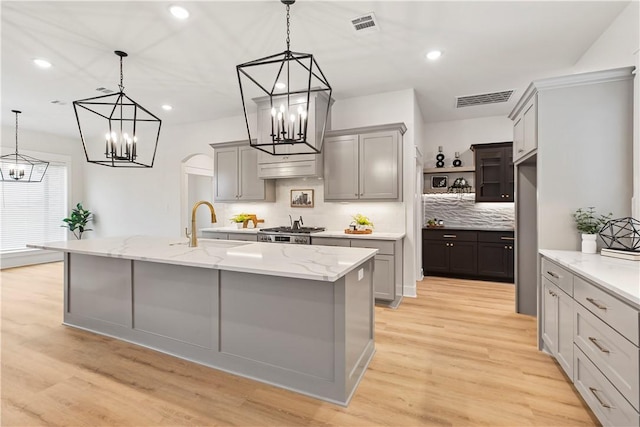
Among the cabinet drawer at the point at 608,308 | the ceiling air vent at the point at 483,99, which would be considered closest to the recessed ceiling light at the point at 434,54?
the ceiling air vent at the point at 483,99

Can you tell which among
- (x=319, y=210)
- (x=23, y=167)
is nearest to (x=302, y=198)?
(x=319, y=210)

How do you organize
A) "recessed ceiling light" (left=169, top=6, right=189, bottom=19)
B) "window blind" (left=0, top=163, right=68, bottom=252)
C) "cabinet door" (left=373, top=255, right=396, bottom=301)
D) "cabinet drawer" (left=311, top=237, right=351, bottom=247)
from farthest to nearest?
1. "window blind" (left=0, top=163, right=68, bottom=252)
2. "cabinet drawer" (left=311, top=237, right=351, bottom=247)
3. "cabinet door" (left=373, top=255, right=396, bottom=301)
4. "recessed ceiling light" (left=169, top=6, right=189, bottom=19)

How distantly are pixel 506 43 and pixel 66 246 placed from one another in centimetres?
475

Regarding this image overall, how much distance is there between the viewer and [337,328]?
6.49 ft

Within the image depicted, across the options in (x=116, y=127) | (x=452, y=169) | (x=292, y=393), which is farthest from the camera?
(x=116, y=127)

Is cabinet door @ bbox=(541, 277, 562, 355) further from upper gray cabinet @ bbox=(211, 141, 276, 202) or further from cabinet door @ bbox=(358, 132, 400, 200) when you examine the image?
upper gray cabinet @ bbox=(211, 141, 276, 202)

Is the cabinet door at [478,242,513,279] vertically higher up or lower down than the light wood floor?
higher up

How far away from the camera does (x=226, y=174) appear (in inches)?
208

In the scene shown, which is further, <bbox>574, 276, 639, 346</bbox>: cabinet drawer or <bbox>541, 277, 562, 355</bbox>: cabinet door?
<bbox>541, 277, 562, 355</bbox>: cabinet door

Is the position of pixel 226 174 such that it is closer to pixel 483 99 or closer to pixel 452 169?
pixel 452 169

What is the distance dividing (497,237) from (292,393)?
439 cm

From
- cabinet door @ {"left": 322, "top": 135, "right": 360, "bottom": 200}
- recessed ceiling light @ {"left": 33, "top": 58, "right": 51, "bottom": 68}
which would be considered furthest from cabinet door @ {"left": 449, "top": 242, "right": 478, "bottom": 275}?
recessed ceiling light @ {"left": 33, "top": 58, "right": 51, "bottom": 68}

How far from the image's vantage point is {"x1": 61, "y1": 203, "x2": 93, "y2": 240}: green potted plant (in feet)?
22.7

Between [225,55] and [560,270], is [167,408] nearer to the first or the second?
[560,270]
